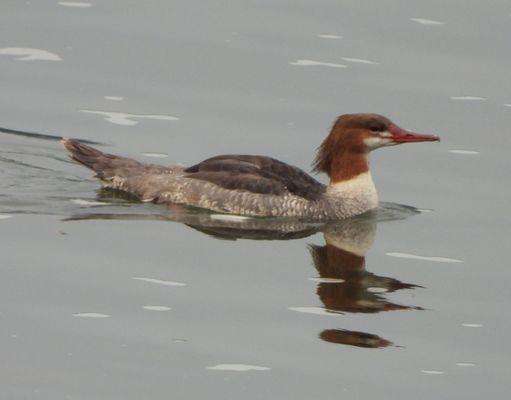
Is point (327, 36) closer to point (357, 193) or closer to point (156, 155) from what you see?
point (156, 155)

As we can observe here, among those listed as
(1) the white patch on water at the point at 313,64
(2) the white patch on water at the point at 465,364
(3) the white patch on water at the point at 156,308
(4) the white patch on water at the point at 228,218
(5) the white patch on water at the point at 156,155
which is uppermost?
(1) the white patch on water at the point at 313,64

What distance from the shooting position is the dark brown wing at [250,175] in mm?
16969

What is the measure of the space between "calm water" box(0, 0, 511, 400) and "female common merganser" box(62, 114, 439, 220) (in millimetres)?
301

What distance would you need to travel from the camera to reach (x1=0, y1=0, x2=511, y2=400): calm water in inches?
474

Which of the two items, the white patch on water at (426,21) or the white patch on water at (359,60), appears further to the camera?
the white patch on water at (426,21)

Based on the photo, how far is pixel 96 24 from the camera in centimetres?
2169

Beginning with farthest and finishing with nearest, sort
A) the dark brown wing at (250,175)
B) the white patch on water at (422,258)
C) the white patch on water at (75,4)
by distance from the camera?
the white patch on water at (75,4)
the dark brown wing at (250,175)
the white patch on water at (422,258)

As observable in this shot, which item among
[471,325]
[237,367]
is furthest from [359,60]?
[237,367]

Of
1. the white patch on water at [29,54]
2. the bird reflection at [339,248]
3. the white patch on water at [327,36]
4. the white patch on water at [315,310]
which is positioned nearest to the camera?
the white patch on water at [315,310]

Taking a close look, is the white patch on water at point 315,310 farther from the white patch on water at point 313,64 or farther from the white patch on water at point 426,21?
the white patch on water at point 426,21

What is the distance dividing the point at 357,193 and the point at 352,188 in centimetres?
11

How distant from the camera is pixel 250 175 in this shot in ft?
55.9

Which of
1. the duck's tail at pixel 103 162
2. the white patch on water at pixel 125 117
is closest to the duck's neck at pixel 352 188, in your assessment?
the duck's tail at pixel 103 162

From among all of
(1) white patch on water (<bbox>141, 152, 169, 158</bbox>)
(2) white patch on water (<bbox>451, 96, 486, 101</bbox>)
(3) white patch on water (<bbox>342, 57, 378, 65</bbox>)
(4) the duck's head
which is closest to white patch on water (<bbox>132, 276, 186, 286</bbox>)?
(4) the duck's head
